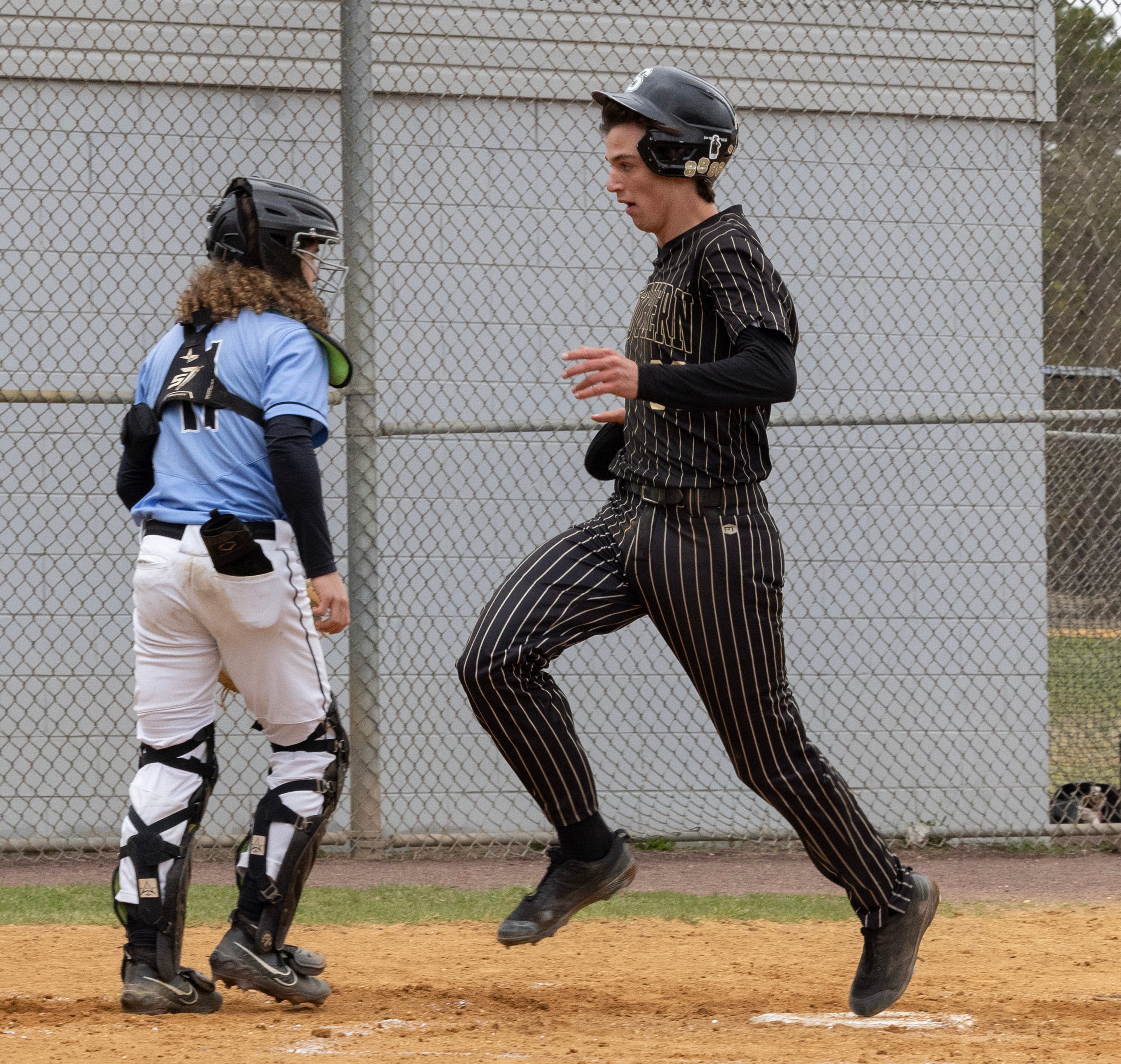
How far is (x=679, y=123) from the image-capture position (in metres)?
3.58

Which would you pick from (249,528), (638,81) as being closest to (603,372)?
(638,81)

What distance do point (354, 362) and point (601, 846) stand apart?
126 inches

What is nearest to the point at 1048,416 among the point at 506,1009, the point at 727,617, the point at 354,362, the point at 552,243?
the point at 552,243

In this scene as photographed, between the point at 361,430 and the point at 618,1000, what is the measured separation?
122 inches

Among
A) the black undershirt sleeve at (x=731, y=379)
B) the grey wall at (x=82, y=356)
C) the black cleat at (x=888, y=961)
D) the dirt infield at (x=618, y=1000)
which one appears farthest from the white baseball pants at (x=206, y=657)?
the grey wall at (x=82, y=356)

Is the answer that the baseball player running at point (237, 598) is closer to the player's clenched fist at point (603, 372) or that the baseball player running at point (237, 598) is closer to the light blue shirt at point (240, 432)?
the light blue shirt at point (240, 432)

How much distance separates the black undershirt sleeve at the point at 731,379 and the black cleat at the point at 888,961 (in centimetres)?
143

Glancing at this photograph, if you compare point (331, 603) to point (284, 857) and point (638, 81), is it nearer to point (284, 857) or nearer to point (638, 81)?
point (284, 857)

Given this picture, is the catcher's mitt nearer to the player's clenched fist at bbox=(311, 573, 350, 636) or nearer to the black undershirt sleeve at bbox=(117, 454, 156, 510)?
the player's clenched fist at bbox=(311, 573, 350, 636)

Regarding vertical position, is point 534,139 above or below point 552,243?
above

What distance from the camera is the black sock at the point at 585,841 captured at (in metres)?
3.69

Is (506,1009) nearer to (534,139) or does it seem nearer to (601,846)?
(601,846)

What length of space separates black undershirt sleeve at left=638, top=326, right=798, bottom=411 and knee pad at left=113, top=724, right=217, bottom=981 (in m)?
1.55

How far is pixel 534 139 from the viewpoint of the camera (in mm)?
7129
